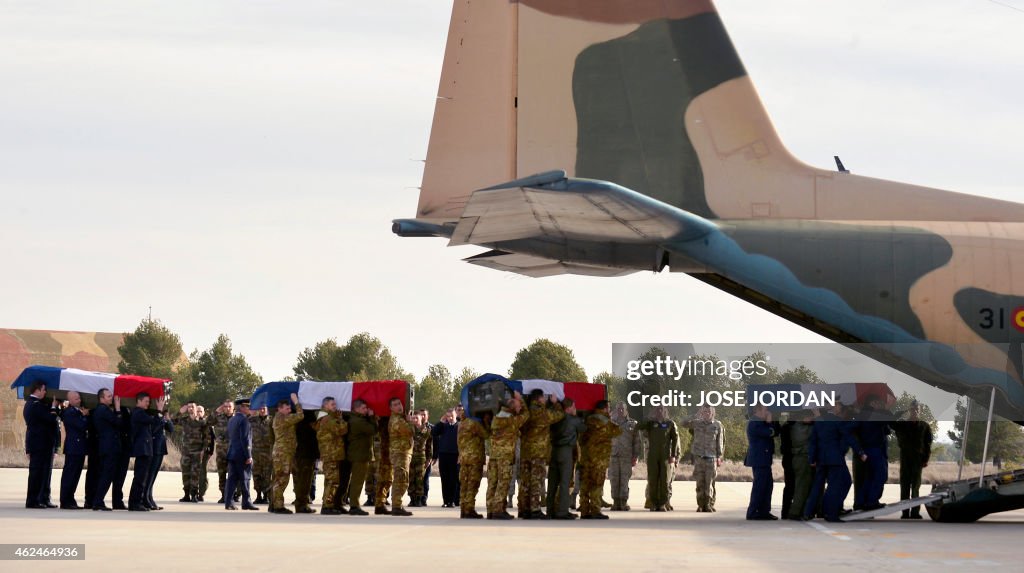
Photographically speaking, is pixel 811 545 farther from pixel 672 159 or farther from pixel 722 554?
pixel 672 159

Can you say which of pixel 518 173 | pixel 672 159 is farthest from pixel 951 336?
pixel 518 173

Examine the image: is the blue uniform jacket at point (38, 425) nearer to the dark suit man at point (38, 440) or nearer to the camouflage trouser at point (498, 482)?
the dark suit man at point (38, 440)

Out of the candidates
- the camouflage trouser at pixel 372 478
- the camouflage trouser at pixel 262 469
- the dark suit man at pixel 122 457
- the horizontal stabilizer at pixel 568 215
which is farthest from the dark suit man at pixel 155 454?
the horizontal stabilizer at pixel 568 215

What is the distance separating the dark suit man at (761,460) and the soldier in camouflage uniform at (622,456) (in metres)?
2.60

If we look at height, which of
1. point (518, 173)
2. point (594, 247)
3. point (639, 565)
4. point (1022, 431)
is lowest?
point (639, 565)

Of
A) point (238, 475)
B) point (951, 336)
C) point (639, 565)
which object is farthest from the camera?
point (238, 475)

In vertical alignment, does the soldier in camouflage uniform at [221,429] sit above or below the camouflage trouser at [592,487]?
above

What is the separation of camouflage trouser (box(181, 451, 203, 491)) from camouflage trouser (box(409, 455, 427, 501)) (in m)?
2.85

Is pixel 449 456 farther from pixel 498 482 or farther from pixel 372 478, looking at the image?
pixel 498 482

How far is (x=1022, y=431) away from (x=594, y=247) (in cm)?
535

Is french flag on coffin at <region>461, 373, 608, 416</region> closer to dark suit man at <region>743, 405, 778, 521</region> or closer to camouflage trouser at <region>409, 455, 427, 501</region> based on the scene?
dark suit man at <region>743, 405, 778, 521</region>

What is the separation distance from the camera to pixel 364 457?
14734 mm

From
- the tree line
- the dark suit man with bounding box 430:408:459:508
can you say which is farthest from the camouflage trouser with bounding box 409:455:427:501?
the tree line

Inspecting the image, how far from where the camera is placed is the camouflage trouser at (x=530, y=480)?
14180 mm
